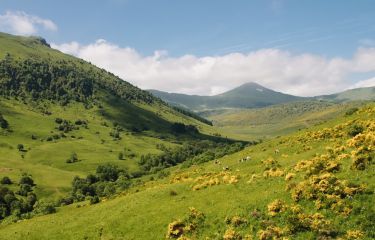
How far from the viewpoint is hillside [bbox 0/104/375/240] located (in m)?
34.3

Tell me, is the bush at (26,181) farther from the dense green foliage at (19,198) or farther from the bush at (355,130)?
the bush at (355,130)

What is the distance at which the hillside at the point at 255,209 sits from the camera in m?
34.3

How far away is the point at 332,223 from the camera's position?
110ft

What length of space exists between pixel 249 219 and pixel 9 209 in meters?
132

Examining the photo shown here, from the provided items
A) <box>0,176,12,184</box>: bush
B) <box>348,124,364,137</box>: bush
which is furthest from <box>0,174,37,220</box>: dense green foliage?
<box>348,124,364,137</box>: bush

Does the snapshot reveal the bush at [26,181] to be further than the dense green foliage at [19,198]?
Yes

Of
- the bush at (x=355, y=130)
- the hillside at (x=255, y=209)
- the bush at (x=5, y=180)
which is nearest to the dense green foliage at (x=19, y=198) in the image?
the bush at (x=5, y=180)

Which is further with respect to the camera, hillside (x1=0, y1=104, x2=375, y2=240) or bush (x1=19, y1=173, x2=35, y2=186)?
bush (x1=19, y1=173, x2=35, y2=186)

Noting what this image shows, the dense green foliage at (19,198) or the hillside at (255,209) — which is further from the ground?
the hillside at (255,209)

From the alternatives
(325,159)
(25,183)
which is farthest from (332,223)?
(25,183)

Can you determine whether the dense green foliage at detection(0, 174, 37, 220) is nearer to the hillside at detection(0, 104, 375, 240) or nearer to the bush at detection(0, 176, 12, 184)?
the bush at detection(0, 176, 12, 184)

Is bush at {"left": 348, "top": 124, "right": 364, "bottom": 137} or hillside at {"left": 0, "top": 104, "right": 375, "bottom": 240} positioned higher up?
bush at {"left": 348, "top": 124, "right": 364, "bottom": 137}

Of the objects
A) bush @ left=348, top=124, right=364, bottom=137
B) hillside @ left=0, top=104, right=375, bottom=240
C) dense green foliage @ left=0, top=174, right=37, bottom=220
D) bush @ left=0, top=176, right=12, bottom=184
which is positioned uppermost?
bush @ left=348, top=124, right=364, bottom=137

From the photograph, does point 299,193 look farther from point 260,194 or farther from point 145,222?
point 145,222
